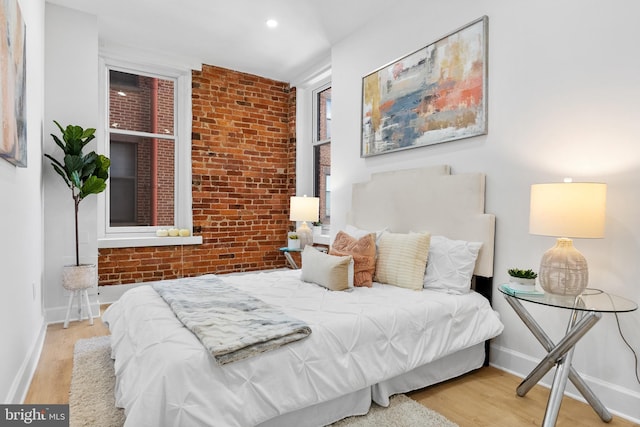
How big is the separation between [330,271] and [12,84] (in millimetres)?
2069

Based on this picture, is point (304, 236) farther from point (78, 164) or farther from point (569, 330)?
point (569, 330)

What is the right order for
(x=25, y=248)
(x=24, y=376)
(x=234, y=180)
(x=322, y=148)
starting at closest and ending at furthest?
(x=24, y=376), (x=25, y=248), (x=234, y=180), (x=322, y=148)

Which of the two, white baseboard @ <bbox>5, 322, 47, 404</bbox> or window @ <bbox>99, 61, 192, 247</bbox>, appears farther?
window @ <bbox>99, 61, 192, 247</bbox>

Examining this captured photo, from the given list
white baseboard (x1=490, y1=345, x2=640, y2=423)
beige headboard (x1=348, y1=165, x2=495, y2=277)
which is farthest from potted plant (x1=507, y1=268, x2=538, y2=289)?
white baseboard (x1=490, y1=345, x2=640, y2=423)

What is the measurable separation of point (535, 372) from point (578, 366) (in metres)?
0.32

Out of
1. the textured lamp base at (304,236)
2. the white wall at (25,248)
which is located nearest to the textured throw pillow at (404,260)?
→ the textured lamp base at (304,236)

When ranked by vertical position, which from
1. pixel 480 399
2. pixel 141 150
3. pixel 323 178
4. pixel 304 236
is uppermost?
pixel 141 150

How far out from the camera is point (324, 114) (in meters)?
5.23

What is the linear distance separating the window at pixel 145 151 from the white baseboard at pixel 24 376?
5.53 ft

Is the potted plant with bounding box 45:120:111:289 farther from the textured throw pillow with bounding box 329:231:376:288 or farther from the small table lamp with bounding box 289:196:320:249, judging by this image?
the textured throw pillow with bounding box 329:231:376:288

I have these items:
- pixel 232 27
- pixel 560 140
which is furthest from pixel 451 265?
pixel 232 27

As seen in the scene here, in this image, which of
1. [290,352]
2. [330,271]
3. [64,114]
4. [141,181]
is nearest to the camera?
[290,352]

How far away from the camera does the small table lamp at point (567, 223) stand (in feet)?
6.18

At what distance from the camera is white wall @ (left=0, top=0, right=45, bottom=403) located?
73.5 inches
